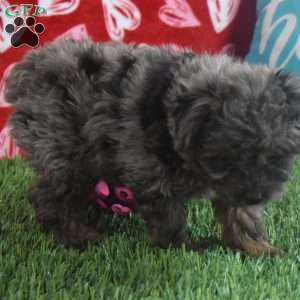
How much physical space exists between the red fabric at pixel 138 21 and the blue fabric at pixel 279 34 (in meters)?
0.22

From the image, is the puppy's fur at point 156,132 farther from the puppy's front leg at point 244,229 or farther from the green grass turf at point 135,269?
Answer: the green grass turf at point 135,269

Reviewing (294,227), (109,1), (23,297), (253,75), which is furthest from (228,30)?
(23,297)

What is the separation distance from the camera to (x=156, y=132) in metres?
2.05

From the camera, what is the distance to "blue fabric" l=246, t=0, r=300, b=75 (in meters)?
3.61

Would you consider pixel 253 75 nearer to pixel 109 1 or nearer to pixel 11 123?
pixel 11 123

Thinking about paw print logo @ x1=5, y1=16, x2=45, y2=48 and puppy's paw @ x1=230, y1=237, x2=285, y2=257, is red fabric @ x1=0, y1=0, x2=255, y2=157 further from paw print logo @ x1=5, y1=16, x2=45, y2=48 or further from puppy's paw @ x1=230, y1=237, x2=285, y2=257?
puppy's paw @ x1=230, y1=237, x2=285, y2=257

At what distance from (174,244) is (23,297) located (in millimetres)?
677

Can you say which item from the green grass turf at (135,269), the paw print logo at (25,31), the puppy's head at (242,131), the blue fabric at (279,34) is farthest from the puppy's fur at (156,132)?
the blue fabric at (279,34)

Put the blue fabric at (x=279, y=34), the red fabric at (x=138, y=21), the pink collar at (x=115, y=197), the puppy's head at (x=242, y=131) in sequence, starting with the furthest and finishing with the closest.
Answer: the red fabric at (x=138, y=21)
the blue fabric at (x=279, y=34)
the pink collar at (x=115, y=197)
the puppy's head at (x=242, y=131)

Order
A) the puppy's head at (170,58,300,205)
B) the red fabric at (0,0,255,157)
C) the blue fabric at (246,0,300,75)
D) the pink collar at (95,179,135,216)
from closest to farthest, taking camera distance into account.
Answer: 1. the puppy's head at (170,58,300,205)
2. the pink collar at (95,179,135,216)
3. the blue fabric at (246,0,300,75)
4. the red fabric at (0,0,255,157)

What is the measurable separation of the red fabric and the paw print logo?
3cm

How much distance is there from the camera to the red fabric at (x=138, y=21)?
146 inches

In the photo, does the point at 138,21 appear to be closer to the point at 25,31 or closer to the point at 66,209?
the point at 25,31

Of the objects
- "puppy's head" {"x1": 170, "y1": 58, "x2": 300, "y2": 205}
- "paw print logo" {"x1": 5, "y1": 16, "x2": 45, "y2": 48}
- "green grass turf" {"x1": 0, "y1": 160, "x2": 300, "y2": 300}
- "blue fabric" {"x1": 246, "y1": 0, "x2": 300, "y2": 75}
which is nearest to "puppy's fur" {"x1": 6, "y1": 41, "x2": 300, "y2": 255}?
"puppy's head" {"x1": 170, "y1": 58, "x2": 300, "y2": 205}
